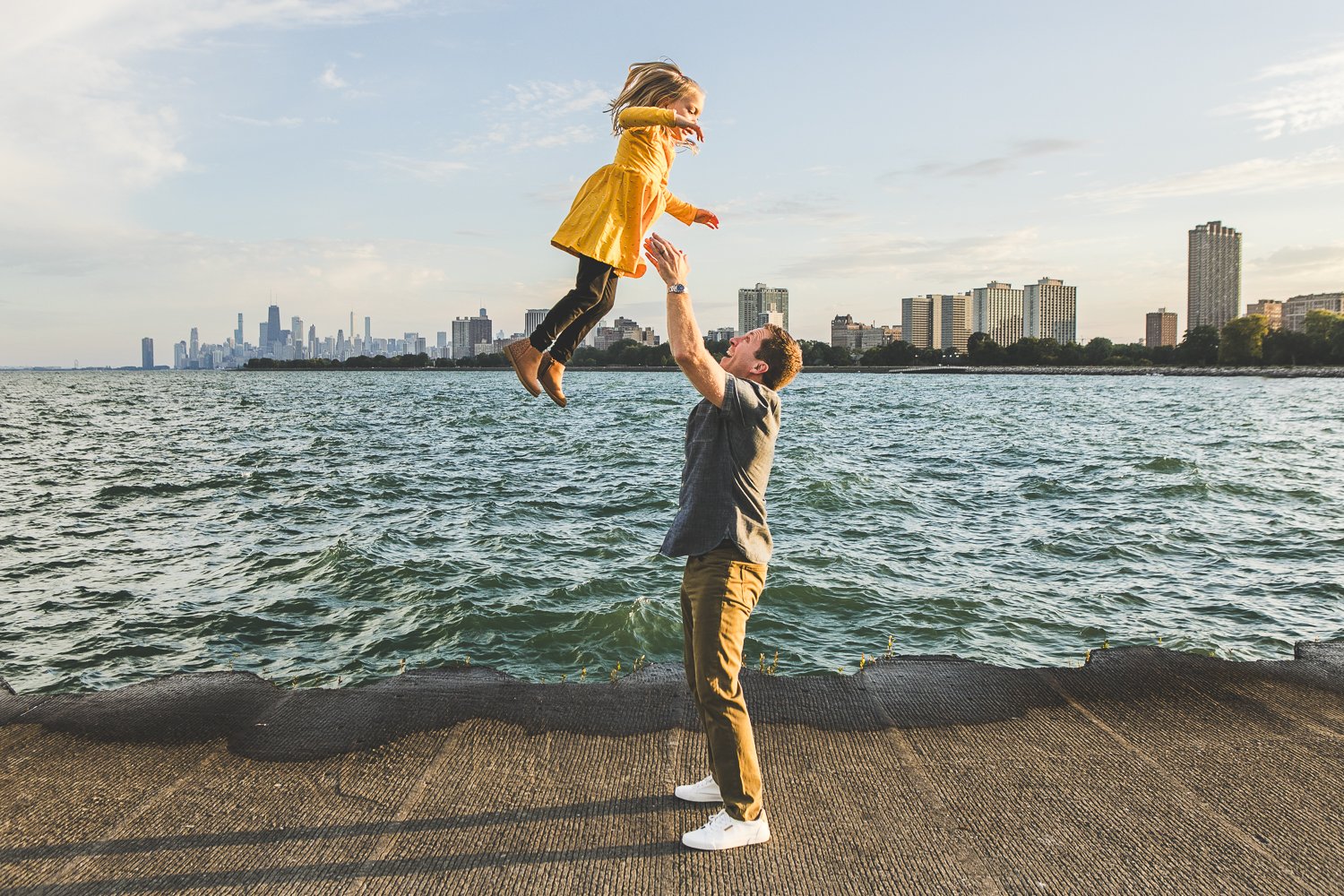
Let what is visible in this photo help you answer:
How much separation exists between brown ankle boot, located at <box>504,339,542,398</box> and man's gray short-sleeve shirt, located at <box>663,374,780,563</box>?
742mm

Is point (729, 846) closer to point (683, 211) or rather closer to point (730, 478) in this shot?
point (730, 478)

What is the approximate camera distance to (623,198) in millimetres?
3492

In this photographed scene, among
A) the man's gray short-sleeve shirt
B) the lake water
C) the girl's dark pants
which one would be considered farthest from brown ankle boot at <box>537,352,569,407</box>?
the lake water

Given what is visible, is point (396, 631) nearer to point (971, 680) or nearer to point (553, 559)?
point (553, 559)

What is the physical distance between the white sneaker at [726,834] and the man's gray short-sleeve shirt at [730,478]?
3.89ft

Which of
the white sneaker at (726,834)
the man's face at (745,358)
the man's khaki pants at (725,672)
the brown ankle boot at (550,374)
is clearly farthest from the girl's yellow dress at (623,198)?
the white sneaker at (726,834)

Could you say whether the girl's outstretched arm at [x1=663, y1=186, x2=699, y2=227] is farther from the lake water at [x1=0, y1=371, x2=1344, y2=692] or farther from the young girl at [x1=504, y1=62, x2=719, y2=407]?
the lake water at [x1=0, y1=371, x2=1344, y2=692]

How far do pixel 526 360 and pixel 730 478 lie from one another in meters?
1.12

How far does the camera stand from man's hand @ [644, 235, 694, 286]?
3.75 meters

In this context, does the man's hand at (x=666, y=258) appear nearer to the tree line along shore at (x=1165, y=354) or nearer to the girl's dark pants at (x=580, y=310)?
the girl's dark pants at (x=580, y=310)

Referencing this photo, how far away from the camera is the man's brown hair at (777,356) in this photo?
4387 mm

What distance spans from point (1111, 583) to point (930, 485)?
419 inches

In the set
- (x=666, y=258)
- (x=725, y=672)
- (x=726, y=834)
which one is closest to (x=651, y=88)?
(x=666, y=258)

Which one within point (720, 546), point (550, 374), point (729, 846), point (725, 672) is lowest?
point (729, 846)
